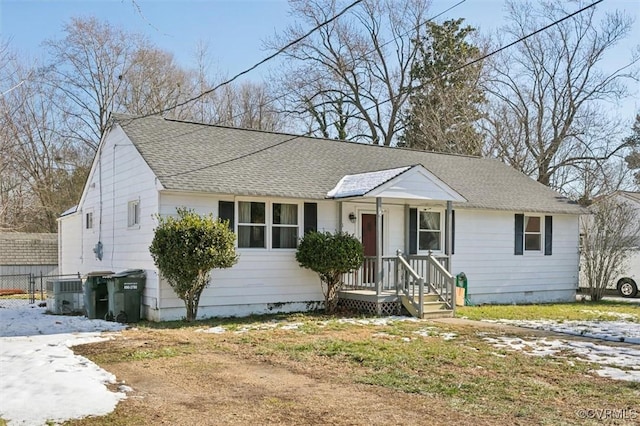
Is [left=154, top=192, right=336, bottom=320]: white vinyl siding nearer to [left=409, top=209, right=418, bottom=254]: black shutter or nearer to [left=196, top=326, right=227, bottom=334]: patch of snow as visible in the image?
[left=196, top=326, right=227, bottom=334]: patch of snow

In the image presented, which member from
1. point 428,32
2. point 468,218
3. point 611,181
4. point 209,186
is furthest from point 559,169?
point 209,186

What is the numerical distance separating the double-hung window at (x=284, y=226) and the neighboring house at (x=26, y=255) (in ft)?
48.1

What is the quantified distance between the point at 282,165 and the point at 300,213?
171cm

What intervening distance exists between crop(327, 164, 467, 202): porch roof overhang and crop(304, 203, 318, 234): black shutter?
477 millimetres

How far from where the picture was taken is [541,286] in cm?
1859

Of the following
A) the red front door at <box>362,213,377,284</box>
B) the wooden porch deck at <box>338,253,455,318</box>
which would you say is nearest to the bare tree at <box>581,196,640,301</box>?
the wooden porch deck at <box>338,253,455,318</box>

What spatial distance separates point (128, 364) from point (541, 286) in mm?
14251

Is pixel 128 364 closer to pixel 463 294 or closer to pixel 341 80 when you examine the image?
pixel 463 294

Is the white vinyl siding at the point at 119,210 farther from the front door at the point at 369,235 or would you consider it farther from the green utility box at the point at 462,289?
the green utility box at the point at 462,289

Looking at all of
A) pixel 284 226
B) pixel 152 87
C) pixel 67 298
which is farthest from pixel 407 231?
pixel 152 87

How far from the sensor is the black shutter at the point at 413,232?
16.1 m

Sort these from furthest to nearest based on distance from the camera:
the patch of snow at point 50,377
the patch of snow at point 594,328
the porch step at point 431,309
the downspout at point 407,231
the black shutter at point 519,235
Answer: the black shutter at point 519,235, the downspout at point 407,231, the porch step at point 431,309, the patch of snow at point 594,328, the patch of snow at point 50,377

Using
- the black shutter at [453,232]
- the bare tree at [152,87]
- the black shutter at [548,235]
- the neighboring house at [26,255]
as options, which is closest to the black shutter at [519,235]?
the black shutter at [548,235]

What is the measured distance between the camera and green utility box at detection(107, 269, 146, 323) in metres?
12.5
